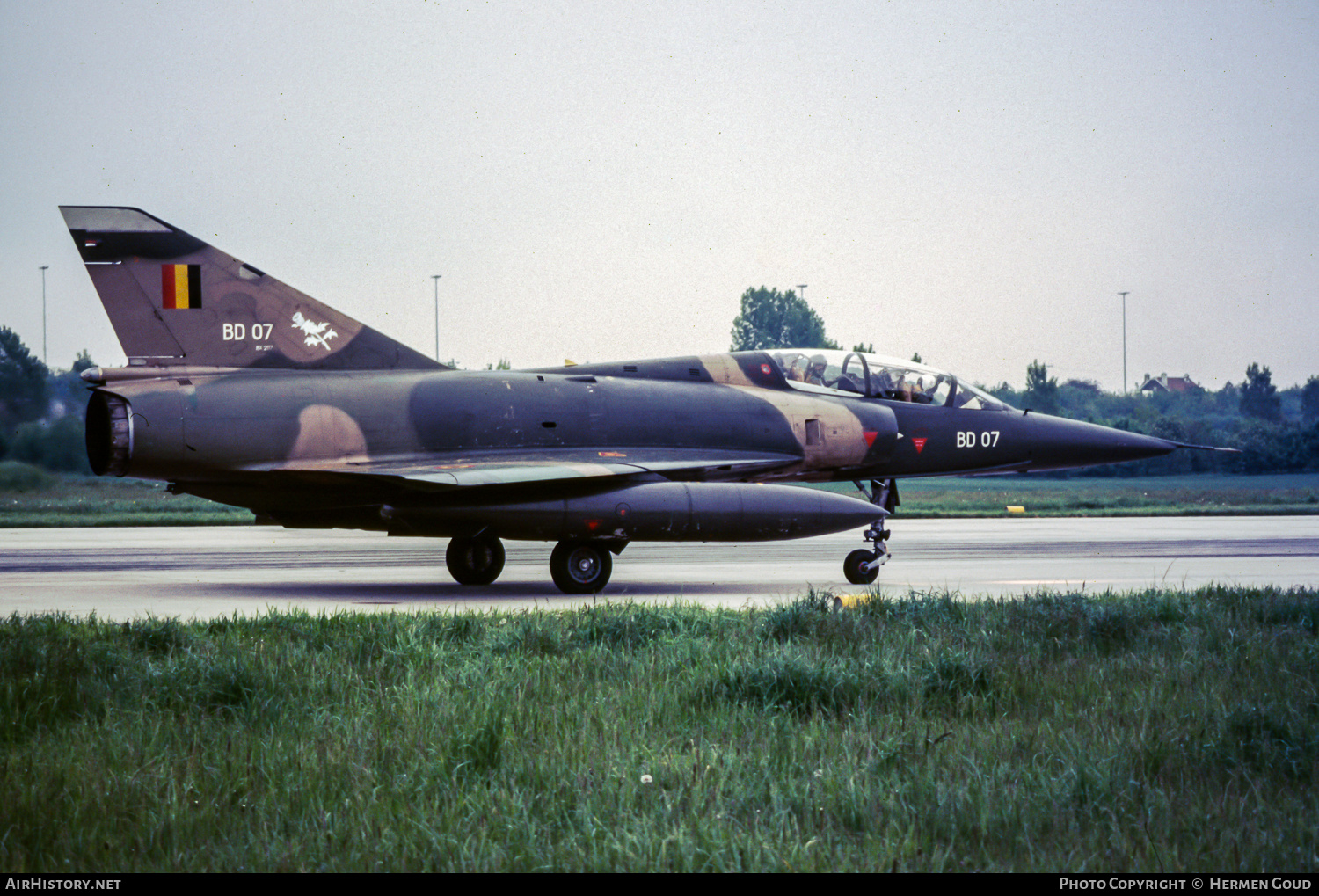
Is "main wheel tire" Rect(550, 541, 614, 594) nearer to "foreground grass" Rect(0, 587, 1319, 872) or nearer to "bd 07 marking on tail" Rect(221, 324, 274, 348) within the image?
"bd 07 marking on tail" Rect(221, 324, 274, 348)

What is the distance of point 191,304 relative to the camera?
12.6m

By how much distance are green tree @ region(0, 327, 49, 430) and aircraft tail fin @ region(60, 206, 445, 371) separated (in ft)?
15.9

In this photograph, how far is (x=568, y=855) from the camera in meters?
3.55

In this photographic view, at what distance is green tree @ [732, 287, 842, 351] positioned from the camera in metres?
93.0

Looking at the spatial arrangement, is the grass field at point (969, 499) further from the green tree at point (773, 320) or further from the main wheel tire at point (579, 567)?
the green tree at point (773, 320)

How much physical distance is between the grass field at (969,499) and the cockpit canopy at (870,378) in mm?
9738

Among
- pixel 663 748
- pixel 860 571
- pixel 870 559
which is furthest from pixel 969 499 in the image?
pixel 663 748

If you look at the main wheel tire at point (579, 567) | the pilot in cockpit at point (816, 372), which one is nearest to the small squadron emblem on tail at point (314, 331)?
the main wheel tire at point (579, 567)

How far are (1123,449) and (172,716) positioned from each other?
1390 centimetres

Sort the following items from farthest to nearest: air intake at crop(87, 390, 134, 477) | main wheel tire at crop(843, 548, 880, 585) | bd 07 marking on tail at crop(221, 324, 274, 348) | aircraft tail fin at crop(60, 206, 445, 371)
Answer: main wheel tire at crop(843, 548, 880, 585)
bd 07 marking on tail at crop(221, 324, 274, 348)
aircraft tail fin at crop(60, 206, 445, 371)
air intake at crop(87, 390, 134, 477)

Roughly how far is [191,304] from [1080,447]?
12215 millimetres

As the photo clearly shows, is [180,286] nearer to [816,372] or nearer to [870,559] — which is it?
[816,372]

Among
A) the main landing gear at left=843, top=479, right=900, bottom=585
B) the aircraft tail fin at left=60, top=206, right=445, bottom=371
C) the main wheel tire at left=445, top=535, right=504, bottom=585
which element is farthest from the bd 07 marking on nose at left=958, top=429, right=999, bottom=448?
the aircraft tail fin at left=60, top=206, right=445, bottom=371

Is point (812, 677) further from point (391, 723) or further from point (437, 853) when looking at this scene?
point (437, 853)
